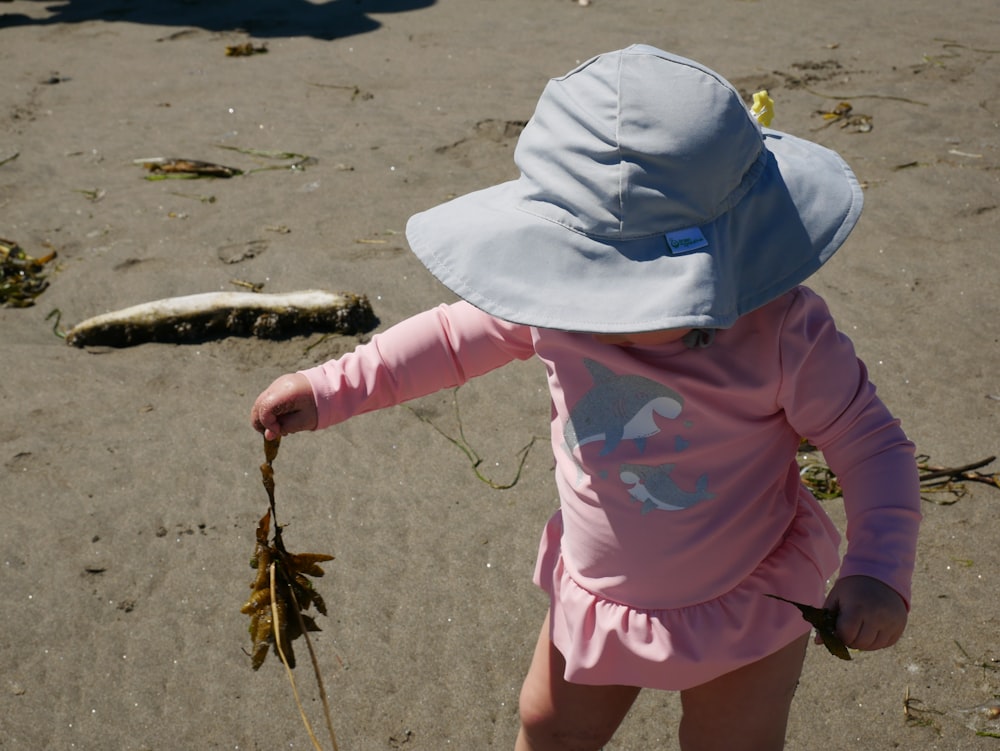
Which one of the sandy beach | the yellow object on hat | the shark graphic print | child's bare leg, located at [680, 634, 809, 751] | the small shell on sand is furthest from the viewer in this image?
the small shell on sand

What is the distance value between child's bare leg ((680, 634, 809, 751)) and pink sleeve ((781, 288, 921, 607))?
0.31m

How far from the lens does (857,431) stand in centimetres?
164

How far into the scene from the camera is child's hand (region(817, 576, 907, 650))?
5.06ft

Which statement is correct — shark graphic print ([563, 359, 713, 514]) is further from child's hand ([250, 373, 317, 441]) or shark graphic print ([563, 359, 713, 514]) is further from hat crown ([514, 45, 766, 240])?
child's hand ([250, 373, 317, 441])

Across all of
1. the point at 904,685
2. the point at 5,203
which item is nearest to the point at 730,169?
the point at 904,685

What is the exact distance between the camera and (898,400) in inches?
142

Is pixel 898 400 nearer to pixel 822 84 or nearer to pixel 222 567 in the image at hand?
pixel 222 567

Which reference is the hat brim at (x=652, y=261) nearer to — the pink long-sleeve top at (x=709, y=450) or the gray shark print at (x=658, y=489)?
the pink long-sleeve top at (x=709, y=450)

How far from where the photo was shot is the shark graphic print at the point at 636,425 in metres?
1.71

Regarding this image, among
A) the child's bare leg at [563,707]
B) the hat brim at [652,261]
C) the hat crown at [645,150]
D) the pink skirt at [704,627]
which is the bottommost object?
the child's bare leg at [563,707]

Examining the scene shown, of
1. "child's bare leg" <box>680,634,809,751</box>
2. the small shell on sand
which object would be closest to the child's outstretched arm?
"child's bare leg" <box>680,634,809,751</box>

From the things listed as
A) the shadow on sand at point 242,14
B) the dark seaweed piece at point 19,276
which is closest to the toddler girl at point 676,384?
the dark seaweed piece at point 19,276

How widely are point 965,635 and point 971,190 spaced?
297 cm

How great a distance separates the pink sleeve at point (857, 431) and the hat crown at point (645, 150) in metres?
0.26
